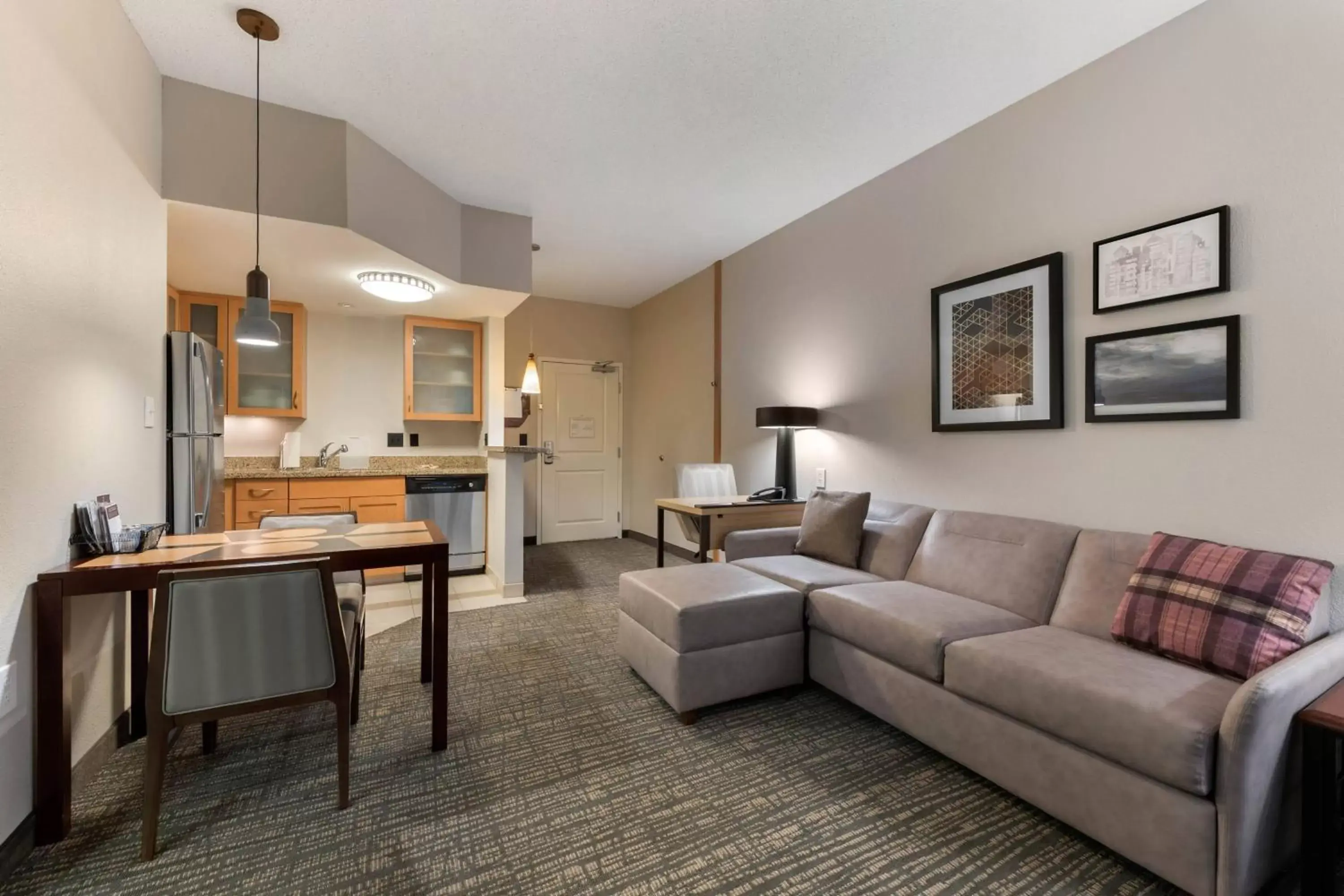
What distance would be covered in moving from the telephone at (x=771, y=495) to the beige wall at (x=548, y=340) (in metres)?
2.84

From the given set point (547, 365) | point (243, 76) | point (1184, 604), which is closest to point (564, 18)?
point (243, 76)

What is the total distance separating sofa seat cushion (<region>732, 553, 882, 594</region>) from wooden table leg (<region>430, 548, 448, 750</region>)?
1.47 metres

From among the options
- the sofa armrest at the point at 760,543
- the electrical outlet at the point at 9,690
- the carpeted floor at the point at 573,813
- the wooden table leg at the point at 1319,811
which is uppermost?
the sofa armrest at the point at 760,543

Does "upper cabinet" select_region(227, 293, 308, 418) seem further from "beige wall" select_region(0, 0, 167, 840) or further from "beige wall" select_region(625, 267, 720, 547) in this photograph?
"beige wall" select_region(625, 267, 720, 547)

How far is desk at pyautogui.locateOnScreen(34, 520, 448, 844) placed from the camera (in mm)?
1579

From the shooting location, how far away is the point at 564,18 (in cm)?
212

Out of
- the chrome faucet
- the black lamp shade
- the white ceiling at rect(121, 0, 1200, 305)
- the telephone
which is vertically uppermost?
the white ceiling at rect(121, 0, 1200, 305)

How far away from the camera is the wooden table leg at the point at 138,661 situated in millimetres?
2131

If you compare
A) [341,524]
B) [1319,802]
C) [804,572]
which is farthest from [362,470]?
[1319,802]

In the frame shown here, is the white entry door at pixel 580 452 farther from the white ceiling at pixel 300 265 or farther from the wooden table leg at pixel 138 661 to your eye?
the wooden table leg at pixel 138 661

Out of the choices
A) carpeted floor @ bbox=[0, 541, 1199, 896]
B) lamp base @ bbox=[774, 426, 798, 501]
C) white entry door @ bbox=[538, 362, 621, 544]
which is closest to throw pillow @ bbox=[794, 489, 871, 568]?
lamp base @ bbox=[774, 426, 798, 501]

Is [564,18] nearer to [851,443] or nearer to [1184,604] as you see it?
[851,443]

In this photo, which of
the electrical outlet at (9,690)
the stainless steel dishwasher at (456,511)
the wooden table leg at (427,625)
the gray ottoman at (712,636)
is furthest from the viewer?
the stainless steel dishwasher at (456,511)

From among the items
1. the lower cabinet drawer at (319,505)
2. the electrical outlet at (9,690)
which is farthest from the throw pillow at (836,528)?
the lower cabinet drawer at (319,505)
